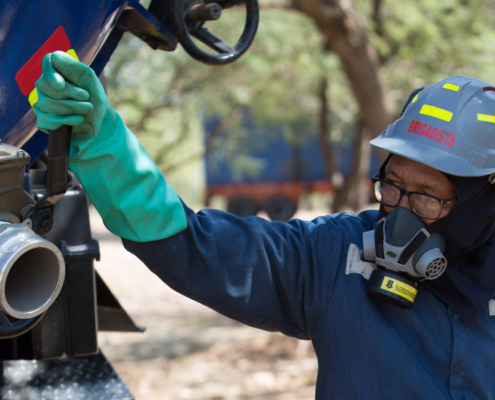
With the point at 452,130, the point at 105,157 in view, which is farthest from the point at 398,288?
the point at 105,157

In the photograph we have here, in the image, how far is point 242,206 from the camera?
55.1 ft

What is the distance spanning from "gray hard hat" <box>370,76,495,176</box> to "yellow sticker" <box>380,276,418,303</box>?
0.33 m

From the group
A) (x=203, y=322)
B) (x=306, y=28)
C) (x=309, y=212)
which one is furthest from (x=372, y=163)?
(x=203, y=322)

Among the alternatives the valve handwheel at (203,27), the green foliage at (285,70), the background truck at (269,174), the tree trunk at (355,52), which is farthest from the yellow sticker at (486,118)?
the background truck at (269,174)

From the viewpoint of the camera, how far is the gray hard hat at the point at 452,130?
1.67 metres

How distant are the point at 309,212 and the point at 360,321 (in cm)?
1605

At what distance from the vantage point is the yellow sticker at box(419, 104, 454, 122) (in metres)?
1.73

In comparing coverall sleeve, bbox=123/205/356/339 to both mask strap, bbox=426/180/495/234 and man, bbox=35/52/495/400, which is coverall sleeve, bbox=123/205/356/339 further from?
mask strap, bbox=426/180/495/234

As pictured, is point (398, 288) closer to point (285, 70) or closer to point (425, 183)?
point (425, 183)

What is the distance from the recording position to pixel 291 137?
16.2 m

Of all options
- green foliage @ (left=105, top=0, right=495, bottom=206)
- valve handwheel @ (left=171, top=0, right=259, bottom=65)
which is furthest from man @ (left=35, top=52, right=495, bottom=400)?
green foliage @ (left=105, top=0, right=495, bottom=206)

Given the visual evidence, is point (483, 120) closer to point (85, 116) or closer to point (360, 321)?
point (360, 321)

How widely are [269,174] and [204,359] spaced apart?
12.5 m

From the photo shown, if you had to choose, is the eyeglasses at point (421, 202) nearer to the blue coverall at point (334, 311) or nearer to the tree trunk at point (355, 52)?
the blue coverall at point (334, 311)
